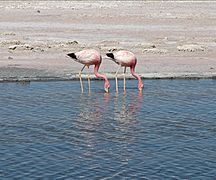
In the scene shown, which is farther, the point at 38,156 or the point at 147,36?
the point at 147,36

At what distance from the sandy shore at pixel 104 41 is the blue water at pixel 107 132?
326cm

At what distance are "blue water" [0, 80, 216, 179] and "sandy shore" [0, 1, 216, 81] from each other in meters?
3.26

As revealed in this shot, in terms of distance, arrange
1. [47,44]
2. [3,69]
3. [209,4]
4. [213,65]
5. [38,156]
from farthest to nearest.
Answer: [209,4], [47,44], [213,65], [3,69], [38,156]

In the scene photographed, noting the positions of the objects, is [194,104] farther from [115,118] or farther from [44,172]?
[44,172]

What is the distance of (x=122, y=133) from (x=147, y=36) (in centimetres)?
2201

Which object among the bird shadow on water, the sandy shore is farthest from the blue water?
the sandy shore

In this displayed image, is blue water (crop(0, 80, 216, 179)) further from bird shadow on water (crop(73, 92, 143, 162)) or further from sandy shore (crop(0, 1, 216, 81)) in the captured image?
sandy shore (crop(0, 1, 216, 81))

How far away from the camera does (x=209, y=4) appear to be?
2511 inches

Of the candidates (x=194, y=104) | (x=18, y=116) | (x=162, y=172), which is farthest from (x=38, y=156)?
(x=194, y=104)

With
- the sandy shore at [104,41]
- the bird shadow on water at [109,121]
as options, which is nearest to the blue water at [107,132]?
the bird shadow on water at [109,121]

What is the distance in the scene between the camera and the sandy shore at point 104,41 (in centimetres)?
2248

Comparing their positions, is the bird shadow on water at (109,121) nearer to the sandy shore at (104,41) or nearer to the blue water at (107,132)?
the blue water at (107,132)

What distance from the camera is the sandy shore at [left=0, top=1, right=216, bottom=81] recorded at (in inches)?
885

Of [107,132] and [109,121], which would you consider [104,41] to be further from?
[107,132]
